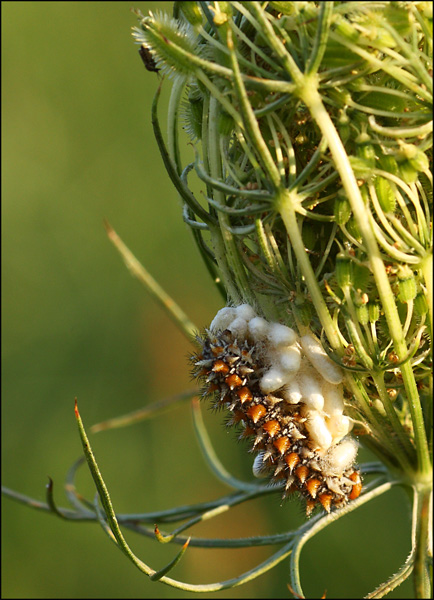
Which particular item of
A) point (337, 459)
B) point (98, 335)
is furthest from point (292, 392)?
point (98, 335)

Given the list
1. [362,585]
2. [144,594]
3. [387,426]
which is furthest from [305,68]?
[144,594]

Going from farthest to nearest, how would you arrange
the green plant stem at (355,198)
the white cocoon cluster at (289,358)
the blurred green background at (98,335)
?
the blurred green background at (98,335) < the white cocoon cluster at (289,358) < the green plant stem at (355,198)

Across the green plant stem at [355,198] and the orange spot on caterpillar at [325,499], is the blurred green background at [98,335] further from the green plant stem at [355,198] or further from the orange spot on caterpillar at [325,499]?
the green plant stem at [355,198]

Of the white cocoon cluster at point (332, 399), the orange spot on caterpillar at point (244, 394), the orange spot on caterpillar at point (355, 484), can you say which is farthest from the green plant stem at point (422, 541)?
the orange spot on caterpillar at point (244, 394)

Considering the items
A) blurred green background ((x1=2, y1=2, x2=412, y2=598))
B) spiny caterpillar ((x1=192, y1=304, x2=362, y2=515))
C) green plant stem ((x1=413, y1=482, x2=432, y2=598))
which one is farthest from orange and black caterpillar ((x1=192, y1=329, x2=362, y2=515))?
blurred green background ((x1=2, y1=2, x2=412, y2=598))

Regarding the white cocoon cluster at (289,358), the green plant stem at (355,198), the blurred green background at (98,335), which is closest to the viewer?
the green plant stem at (355,198)
